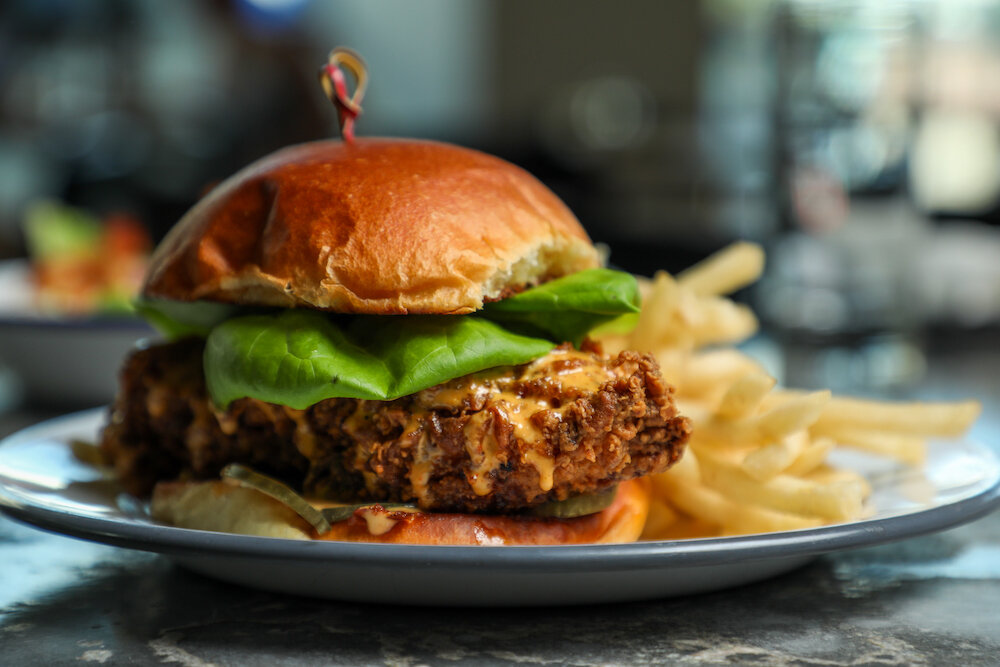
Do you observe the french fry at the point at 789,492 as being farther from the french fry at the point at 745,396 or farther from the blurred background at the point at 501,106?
the blurred background at the point at 501,106

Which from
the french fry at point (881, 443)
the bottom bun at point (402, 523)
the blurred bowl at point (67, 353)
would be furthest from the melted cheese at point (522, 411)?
the blurred bowl at point (67, 353)

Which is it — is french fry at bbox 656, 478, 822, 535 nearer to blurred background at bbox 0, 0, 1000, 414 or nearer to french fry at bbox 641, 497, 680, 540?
french fry at bbox 641, 497, 680, 540

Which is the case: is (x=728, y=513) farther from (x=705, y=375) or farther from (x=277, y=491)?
(x=277, y=491)

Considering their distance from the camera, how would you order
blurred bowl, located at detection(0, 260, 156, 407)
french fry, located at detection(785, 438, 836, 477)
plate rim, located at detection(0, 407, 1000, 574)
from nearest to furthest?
plate rim, located at detection(0, 407, 1000, 574) → french fry, located at detection(785, 438, 836, 477) → blurred bowl, located at detection(0, 260, 156, 407)

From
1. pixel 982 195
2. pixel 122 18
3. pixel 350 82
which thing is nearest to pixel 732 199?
pixel 982 195

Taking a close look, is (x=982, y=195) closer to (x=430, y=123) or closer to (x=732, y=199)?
(x=732, y=199)

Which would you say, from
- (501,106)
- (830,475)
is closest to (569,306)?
(830,475)

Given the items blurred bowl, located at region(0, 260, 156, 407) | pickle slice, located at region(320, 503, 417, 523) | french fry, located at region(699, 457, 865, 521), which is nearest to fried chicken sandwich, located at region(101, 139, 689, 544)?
pickle slice, located at region(320, 503, 417, 523)
